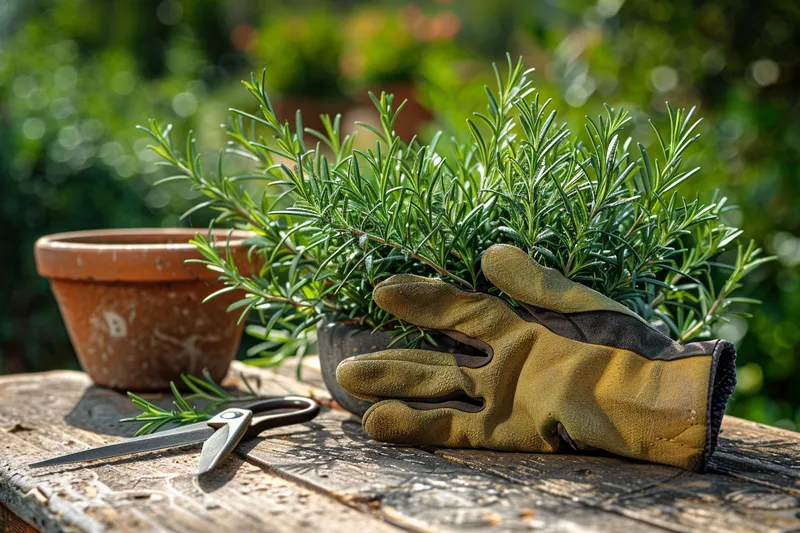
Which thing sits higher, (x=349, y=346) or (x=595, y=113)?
(x=595, y=113)

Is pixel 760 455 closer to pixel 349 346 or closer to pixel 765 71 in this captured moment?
pixel 349 346

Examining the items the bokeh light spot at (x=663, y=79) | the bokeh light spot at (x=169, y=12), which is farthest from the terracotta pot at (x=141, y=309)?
the bokeh light spot at (x=169, y=12)

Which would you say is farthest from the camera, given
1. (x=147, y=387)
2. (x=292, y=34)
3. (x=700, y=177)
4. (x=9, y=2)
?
(x=9, y=2)

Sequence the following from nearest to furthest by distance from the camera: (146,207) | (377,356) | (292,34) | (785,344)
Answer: (377,356)
(785,344)
(146,207)
(292,34)

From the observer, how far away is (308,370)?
177cm

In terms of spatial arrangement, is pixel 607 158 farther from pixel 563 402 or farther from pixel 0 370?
pixel 0 370

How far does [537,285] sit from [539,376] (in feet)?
0.40

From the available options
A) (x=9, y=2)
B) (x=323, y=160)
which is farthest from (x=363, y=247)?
(x=9, y=2)

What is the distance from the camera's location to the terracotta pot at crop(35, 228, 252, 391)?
4.82ft

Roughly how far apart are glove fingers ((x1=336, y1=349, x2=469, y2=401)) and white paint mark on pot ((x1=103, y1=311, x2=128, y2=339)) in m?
0.55

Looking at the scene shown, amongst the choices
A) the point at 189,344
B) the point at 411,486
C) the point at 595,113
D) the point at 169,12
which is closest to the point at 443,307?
the point at 411,486

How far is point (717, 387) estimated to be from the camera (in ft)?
3.48

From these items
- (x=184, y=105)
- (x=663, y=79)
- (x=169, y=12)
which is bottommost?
(x=184, y=105)

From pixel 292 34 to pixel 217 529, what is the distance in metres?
5.83
